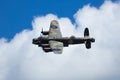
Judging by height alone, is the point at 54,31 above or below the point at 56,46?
above

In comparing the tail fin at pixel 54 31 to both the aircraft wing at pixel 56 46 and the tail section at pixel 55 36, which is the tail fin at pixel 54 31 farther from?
the aircraft wing at pixel 56 46

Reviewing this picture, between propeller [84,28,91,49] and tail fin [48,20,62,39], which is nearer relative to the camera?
propeller [84,28,91,49]

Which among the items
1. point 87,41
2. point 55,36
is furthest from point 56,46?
point 87,41

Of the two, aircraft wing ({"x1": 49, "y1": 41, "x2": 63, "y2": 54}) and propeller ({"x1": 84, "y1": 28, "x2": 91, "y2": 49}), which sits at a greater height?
propeller ({"x1": 84, "y1": 28, "x2": 91, "y2": 49})

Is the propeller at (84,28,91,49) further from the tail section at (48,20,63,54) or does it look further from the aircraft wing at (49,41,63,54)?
the aircraft wing at (49,41,63,54)

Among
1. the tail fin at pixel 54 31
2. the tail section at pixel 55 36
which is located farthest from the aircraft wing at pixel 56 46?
the tail fin at pixel 54 31

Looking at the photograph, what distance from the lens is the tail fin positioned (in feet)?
520

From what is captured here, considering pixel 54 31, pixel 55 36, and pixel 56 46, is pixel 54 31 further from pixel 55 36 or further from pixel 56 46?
pixel 56 46

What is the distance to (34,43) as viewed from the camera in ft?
505

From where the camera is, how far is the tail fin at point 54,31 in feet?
520

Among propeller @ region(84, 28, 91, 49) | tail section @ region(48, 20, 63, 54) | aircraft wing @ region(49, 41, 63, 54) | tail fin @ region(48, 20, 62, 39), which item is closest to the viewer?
aircraft wing @ region(49, 41, 63, 54)

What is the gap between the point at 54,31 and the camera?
16088 centimetres

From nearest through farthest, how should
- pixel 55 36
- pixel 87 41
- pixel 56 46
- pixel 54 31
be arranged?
1. pixel 56 46
2. pixel 87 41
3. pixel 55 36
4. pixel 54 31

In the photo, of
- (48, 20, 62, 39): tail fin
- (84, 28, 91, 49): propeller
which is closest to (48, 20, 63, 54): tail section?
(48, 20, 62, 39): tail fin
